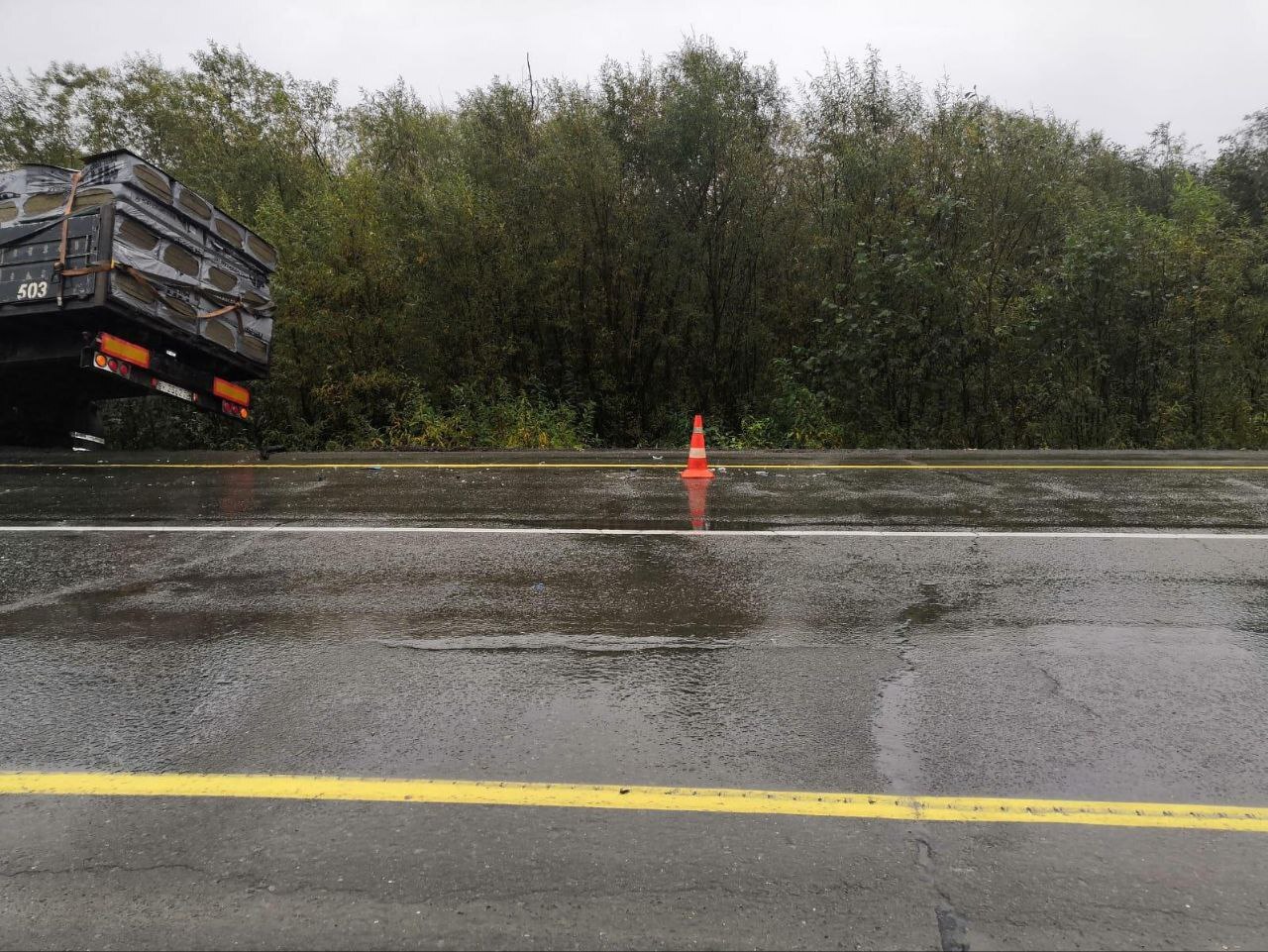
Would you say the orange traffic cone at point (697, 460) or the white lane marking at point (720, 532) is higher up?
the orange traffic cone at point (697, 460)

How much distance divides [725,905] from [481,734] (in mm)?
1429

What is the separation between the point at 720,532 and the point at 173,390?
24.0ft

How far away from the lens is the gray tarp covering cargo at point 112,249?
923 cm

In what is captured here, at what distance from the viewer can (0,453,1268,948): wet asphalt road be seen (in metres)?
2.61

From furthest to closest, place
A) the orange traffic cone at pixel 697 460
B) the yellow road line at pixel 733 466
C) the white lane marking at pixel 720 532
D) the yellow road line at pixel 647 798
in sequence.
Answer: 1. the yellow road line at pixel 733 466
2. the orange traffic cone at pixel 697 460
3. the white lane marking at pixel 720 532
4. the yellow road line at pixel 647 798

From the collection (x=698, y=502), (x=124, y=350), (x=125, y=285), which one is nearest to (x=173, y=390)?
(x=124, y=350)

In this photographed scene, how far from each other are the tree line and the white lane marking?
20.7 feet

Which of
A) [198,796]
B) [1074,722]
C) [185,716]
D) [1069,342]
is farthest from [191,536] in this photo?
[1069,342]

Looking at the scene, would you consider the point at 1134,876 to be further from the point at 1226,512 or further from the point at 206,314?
the point at 206,314

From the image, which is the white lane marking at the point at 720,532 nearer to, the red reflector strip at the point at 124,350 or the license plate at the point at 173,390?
the red reflector strip at the point at 124,350

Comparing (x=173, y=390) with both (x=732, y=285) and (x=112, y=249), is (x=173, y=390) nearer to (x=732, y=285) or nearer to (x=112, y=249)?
(x=112, y=249)

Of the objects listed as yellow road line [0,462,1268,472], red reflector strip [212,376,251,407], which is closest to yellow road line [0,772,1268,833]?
yellow road line [0,462,1268,472]

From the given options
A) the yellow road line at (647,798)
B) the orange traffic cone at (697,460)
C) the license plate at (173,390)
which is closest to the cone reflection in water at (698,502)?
the orange traffic cone at (697,460)

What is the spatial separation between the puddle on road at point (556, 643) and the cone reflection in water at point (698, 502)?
2.72 m
